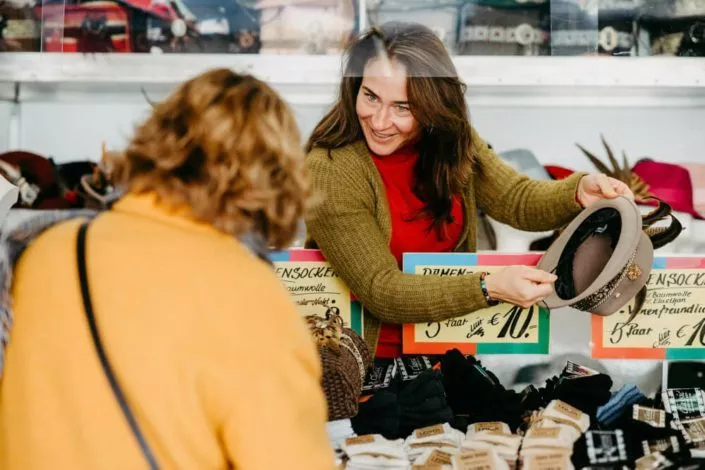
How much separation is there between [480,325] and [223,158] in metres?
1.02

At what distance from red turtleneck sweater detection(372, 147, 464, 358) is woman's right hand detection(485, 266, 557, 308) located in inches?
8.6

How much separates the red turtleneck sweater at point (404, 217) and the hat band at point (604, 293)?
0.33m

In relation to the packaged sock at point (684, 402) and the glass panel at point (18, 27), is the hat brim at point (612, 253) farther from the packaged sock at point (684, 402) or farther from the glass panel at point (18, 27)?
the glass panel at point (18, 27)

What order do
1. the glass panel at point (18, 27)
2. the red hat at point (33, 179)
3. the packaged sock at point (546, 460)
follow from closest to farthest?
the packaged sock at point (546, 460) → the glass panel at point (18, 27) → the red hat at point (33, 179)

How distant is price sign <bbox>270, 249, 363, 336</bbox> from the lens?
1.99 m

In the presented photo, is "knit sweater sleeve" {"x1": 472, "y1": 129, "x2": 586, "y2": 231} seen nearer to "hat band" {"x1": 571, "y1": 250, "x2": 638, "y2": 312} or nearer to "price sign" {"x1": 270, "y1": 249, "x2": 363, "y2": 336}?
"hat band" {"x1": 571, "y1": 250, "x2": 638, "y2": 312}

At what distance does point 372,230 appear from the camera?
6.29ft

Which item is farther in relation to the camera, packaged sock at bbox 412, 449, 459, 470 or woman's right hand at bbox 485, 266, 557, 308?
woman's right hand at bbox 485, 266, 557, 308

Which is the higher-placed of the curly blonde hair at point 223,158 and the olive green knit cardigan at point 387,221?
the curly blonde hair at point 223,158

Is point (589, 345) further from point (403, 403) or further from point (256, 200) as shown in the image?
point (256, 200)

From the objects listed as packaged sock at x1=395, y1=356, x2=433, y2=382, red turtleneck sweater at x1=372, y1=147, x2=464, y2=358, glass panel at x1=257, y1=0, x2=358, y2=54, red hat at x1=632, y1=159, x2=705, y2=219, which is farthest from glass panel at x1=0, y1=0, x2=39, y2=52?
red hat at x1=632, y1=159, x2=705, y2=219

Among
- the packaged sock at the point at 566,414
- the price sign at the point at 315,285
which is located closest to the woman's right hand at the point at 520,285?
the packaged sock at the point at 566,414

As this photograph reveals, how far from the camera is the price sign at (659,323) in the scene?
196 cm

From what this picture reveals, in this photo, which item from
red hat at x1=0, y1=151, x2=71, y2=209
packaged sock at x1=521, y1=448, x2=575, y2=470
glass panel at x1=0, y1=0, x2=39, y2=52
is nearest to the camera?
packaged sock at x1=521, y1=448, x2=575, y2=470
